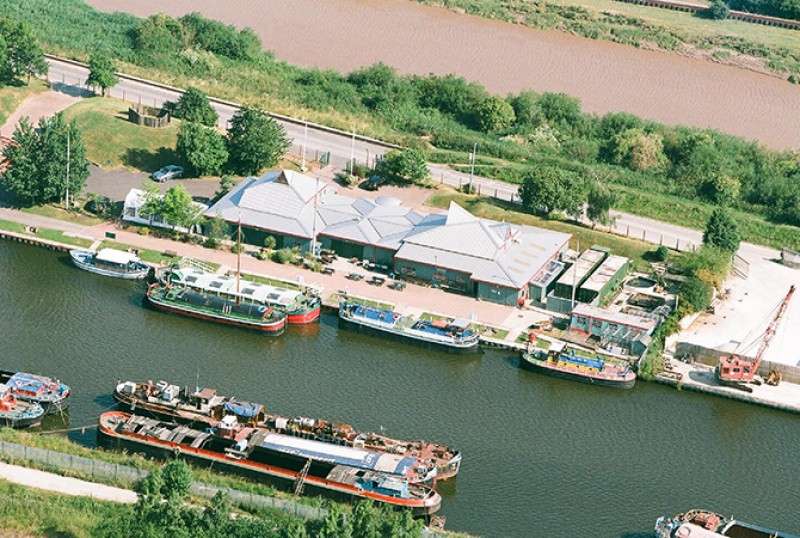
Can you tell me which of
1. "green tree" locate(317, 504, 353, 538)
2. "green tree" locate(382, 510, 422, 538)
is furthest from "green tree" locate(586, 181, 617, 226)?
"green tree" locate(317, 504, 353, 538)

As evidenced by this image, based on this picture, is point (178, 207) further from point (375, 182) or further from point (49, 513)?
point (49, 513)

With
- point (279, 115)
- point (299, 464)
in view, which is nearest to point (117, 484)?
point (299, 464)

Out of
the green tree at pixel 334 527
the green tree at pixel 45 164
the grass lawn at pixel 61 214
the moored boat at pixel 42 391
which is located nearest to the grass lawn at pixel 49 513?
the moored boat at pixel 42 391

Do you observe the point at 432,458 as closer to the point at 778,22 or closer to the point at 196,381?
the point at 196,381

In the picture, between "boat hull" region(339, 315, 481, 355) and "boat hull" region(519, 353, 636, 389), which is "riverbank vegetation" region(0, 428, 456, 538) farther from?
"boat hull" region(339, 315, 481, 355)

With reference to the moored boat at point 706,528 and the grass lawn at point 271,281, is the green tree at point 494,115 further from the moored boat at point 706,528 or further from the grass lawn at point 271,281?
the moored boat at point 706,528

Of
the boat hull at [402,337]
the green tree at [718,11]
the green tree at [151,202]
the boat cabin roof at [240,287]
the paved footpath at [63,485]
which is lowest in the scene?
the paved footpath at [63,485]
